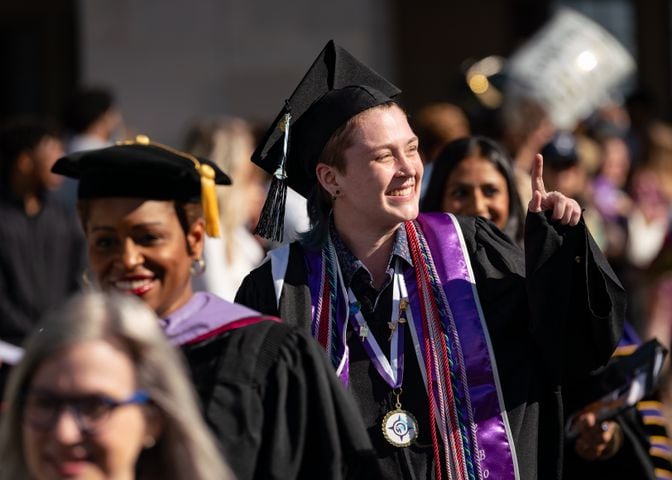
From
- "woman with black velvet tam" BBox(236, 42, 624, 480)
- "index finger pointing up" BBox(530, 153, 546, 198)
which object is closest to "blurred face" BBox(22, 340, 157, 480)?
"woman with black velvet tam" BBox(236, 42, 624, 480)

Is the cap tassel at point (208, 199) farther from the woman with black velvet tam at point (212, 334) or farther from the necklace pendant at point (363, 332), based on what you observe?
the necklace pendant at point (363, 332)

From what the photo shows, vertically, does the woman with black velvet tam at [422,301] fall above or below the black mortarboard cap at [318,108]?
below

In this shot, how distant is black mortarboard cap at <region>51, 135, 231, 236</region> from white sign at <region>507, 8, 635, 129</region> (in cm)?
567

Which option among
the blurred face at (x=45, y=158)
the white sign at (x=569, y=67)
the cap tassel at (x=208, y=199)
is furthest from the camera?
the white sign at (x=569, y=67)

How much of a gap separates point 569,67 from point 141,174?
6300 mm

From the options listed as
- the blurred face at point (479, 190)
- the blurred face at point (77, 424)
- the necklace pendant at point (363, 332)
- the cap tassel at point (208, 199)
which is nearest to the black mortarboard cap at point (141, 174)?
the cap tassel at point (208, 199)

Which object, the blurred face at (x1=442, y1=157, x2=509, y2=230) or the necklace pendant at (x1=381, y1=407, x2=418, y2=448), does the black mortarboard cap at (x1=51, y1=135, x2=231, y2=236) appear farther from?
the blurred face at (x1=442, y1=157, x2=509, y2=230)

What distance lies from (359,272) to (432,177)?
1330 millimetres

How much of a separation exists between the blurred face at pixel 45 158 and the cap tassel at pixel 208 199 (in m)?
3.86

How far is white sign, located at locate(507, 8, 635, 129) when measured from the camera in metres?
10.2

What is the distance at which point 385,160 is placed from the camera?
4.88 metres

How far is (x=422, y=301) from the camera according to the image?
193 inches

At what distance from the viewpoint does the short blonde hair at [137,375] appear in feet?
11.2

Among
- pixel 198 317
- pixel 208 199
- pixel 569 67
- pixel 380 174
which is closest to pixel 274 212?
pixel 380 174
